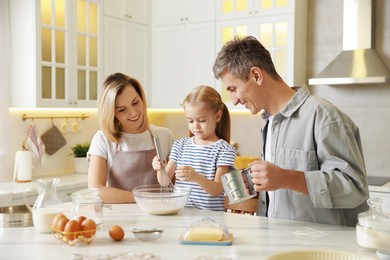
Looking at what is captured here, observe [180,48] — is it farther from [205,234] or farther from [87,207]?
[205,234]

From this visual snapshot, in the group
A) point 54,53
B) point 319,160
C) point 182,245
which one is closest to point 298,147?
point 319,160

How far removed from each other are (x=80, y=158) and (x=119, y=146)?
1873mm

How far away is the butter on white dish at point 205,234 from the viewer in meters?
1.57

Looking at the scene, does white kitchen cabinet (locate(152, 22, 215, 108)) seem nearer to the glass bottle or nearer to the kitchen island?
the kitchen island

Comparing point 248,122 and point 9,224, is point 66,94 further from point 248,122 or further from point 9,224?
point 9,224

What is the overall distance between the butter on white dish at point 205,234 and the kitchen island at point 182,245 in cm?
3

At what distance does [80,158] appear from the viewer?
4.31 meters

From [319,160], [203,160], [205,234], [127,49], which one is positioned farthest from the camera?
[127,49]

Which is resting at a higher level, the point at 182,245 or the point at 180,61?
the point at 180,61

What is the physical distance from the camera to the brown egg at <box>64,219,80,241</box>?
153 cm

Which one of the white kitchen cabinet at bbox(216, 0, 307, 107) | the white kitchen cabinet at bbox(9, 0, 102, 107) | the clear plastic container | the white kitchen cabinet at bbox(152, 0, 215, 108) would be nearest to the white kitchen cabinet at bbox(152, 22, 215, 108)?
the white kitchen cabinet at bbox(152, 0, 215, 108)

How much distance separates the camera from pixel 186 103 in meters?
2.44

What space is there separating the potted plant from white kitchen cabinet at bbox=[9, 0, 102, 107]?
1.40 ft

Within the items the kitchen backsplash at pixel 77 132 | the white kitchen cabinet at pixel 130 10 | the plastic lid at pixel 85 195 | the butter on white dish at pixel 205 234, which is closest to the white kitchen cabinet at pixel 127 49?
the white kitchen cabinet at pixel 130 10
